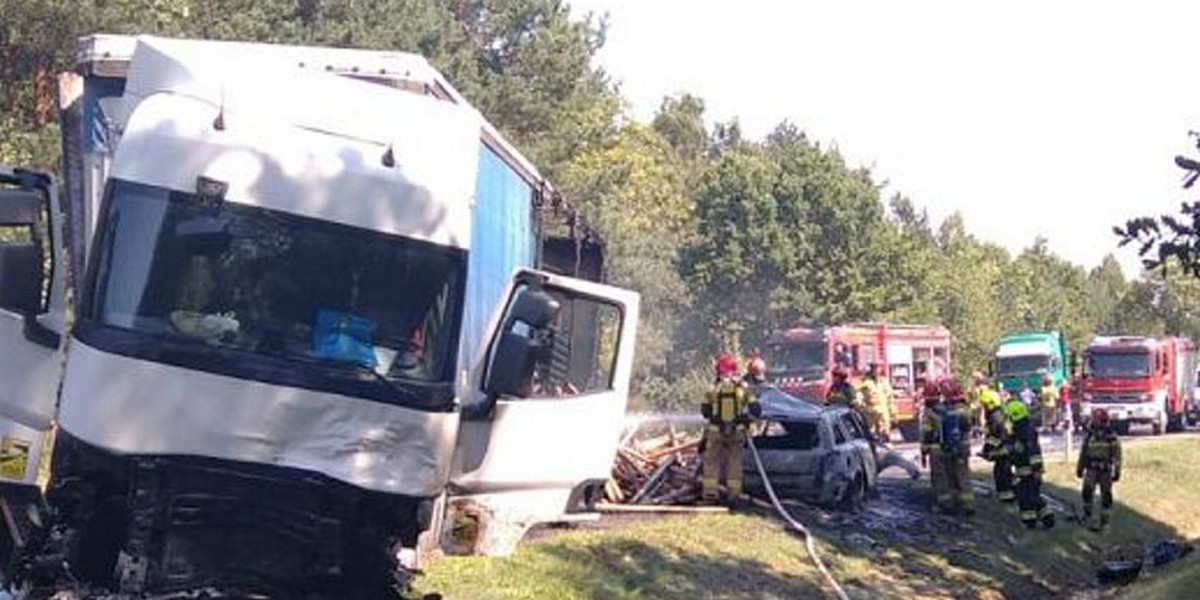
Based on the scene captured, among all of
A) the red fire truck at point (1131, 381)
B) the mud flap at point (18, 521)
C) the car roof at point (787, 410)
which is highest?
the red fire truck at point (1131, 381)

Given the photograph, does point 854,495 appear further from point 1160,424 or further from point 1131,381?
point 1160,424

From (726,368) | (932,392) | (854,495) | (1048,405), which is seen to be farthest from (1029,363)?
(726,368)

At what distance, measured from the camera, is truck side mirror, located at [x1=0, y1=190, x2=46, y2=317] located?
27.6 feet

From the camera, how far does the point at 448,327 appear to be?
828cm

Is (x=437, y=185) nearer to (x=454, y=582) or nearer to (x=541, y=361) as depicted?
(x=541, y=361)

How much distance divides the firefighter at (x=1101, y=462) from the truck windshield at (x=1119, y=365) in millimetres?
19256

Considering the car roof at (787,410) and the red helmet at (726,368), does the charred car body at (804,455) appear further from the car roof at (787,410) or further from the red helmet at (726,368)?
the red helmet at (726,368)

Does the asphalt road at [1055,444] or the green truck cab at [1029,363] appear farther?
the green truck cab at [1029,363]

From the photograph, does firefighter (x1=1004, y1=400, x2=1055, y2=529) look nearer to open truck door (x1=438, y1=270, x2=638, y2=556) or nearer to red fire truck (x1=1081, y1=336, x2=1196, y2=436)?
open truck door (x1=438, y1=270, x2=638, y2=556)

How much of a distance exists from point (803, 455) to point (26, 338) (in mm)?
12393

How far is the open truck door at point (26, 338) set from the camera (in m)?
8.48

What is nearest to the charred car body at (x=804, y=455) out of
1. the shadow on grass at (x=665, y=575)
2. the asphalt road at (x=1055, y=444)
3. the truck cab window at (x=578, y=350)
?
the shadow on grass at (x=665, y=575)

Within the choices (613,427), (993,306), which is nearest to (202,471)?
(613,427)

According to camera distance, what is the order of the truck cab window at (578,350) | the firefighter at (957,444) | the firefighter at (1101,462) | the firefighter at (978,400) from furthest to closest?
the firefighter at (978,400)
the firefighter at (1101,462)
the firefighter at (957,444)
the truck cab window at (578,350)
